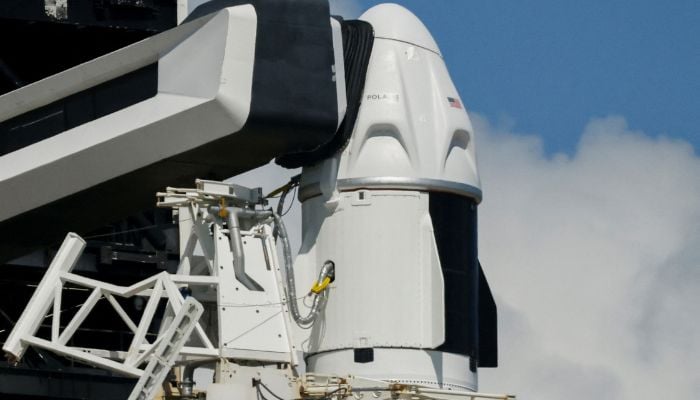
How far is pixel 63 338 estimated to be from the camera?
1259 inches

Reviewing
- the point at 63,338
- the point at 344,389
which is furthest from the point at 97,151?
the point at 344,389

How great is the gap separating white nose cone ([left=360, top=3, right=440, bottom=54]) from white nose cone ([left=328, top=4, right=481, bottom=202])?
0.02m

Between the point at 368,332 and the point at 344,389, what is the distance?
4.86 ft

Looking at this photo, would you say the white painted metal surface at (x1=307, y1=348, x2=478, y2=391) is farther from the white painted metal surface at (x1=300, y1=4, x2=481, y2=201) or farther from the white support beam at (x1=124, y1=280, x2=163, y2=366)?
Result: the white support beam at (x1=124, y1=280, x2=163, y2=366)

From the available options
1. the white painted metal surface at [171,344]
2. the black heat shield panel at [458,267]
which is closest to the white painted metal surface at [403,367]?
the black heat shield panel at [458,267]

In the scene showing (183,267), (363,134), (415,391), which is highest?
(363,134)

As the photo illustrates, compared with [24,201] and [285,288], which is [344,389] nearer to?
[285,288]

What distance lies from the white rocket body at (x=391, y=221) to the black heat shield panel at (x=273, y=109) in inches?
34.2

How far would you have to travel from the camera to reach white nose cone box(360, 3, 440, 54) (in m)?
35.0

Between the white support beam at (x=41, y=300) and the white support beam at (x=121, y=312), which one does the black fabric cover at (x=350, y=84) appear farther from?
the white support beam at (x=41, y=300)

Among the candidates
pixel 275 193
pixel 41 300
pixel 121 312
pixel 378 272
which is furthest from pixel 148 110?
pixel 378 272

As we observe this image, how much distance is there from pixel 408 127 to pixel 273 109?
2272mm

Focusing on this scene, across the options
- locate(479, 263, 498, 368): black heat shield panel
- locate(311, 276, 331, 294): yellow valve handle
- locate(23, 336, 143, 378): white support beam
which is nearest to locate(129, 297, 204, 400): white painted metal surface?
locate(23, 336, 143, 378): white support beam

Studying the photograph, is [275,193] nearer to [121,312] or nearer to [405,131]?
[405,131]
